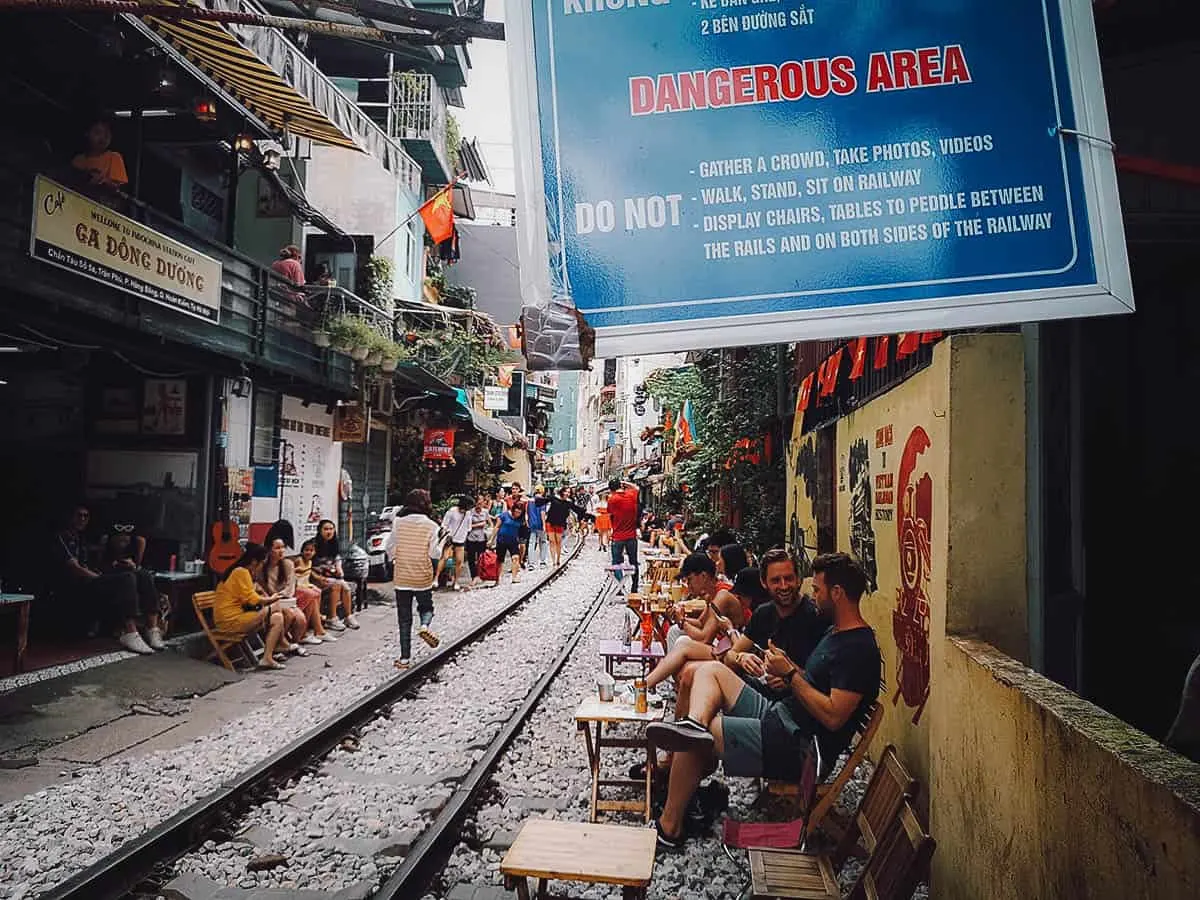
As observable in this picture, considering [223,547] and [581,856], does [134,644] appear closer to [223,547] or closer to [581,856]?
[223,547]

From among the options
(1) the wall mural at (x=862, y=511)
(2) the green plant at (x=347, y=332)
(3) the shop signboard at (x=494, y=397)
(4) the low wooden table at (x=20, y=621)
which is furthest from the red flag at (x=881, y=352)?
(3) the shop signboard at (x=494, y=397)

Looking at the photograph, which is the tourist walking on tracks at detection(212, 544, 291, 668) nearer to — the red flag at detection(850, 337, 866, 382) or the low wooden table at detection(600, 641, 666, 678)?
the low wooden table at detection(600, 641, 666, 678)

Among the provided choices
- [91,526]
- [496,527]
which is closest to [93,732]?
[91,526]

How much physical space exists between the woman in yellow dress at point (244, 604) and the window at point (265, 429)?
13.1ft

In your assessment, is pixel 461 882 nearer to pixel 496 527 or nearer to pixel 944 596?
pixel 944 596

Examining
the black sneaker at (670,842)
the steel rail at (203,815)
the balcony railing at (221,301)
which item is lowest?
the black sneaker at (670,842)

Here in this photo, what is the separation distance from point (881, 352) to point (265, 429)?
10.6 meters

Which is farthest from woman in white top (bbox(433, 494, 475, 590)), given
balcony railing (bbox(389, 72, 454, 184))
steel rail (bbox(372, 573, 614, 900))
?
balcony railing (bbox(389, 72, 454, 184))

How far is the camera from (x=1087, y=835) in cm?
228

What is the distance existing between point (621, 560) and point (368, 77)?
15636mm

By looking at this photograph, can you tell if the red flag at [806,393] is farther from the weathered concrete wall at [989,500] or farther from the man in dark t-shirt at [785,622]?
the weathered concrete wall at [989,500]

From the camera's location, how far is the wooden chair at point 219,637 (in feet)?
30.0

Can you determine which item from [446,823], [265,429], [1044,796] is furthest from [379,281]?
[1044,796]

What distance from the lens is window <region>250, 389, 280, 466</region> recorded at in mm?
13055
